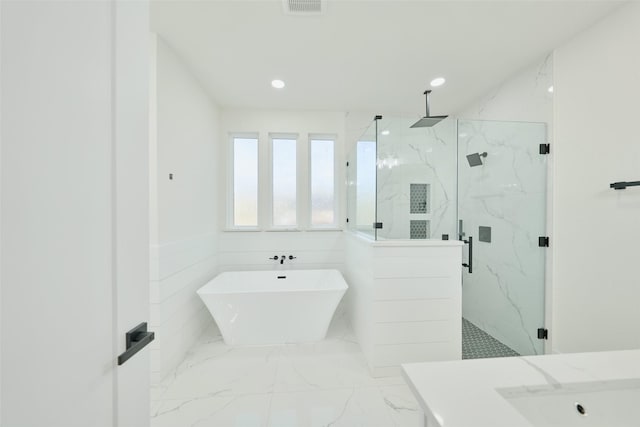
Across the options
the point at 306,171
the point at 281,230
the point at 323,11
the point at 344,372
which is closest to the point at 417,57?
the point at 323,11

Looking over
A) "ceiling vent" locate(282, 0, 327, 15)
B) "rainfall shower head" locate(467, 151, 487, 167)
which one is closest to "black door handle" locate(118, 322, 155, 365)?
"ceiling vent" locate(282, 0, 327, 15)

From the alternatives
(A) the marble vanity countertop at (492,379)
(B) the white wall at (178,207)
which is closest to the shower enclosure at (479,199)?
(A) the marble vanity countertop at (492,379)

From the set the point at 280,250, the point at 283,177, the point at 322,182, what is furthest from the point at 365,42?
the point at 280,250

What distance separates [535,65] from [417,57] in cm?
113

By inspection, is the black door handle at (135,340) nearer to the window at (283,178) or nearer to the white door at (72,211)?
the white door at (72,211)

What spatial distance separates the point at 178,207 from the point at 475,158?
298 centimetres

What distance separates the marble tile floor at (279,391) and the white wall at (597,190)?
148 cm

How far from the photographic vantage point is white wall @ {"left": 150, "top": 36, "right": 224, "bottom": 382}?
198 cm

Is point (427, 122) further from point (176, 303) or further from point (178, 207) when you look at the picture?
point (176, 303)

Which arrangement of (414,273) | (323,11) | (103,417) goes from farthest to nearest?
1. (414,273)
2. (323,11)
3. (103,417)

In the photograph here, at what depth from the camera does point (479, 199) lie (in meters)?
2.67

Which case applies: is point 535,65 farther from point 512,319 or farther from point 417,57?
point 512,319

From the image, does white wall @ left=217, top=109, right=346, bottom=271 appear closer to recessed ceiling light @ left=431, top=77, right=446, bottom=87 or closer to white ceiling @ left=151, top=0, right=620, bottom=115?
white ceiling @ left=151, top=0, right=620, bottom=115

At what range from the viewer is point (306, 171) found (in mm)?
3432
